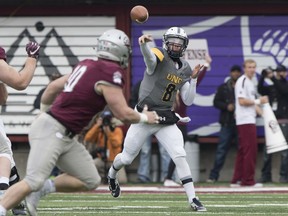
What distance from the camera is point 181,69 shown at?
10.5m

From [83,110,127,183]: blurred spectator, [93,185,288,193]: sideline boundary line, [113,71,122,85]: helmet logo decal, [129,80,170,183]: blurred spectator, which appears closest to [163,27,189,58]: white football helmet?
[113,71,122,85]: helmet logo decal

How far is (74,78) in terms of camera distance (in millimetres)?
7910

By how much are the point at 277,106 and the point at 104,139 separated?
273 centimetres

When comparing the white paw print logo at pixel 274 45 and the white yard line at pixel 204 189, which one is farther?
the white paw print logo at pixel 274 45

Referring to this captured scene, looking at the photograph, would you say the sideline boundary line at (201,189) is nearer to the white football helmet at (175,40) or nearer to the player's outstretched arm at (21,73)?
the white football helmet at (175,40)

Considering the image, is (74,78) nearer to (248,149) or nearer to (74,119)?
(74,119)

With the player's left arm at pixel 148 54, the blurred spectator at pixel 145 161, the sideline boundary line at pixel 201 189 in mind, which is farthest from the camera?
the blurred spectator at pixel 145 161

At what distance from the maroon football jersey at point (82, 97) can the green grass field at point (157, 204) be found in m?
1.69

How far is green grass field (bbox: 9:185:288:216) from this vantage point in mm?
9719

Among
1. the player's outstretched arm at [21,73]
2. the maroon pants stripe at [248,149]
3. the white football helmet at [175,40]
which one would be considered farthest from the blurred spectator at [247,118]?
the player's outstretched arm at [21,73]

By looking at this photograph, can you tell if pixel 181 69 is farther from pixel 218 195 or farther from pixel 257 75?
pixel 257 75

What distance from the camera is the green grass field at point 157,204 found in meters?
9.72

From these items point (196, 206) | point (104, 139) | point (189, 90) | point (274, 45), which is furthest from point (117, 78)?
point (274, 45)

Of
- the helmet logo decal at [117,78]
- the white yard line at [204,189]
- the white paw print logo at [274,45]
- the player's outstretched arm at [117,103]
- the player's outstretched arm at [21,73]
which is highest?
the white paw print logo at [274,45]
